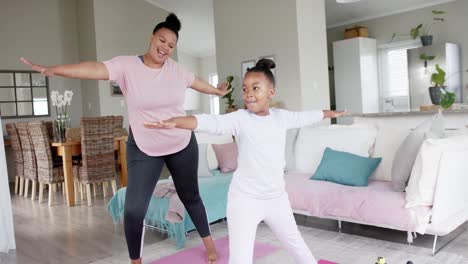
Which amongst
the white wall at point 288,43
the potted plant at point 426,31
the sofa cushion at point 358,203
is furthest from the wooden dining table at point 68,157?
the potted plant at point 426,31

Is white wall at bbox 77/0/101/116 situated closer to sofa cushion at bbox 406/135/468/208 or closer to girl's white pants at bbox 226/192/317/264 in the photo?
sofa cushion at bbox 406/135/468/208

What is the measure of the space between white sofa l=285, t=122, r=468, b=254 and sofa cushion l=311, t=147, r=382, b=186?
8cm

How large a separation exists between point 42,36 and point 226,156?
196 inches

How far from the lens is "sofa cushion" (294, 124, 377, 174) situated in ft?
11.4

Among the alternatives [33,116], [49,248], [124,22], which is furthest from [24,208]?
[124,22]

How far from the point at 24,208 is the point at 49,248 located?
77.1 inches

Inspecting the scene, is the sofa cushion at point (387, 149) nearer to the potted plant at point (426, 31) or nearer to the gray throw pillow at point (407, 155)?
the gray throw pillow at point (407, 155)

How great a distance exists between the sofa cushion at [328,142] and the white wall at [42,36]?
17.0 feet

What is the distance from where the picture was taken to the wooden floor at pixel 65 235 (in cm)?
306

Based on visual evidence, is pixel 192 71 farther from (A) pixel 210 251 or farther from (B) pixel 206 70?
(A) pixel 210 251

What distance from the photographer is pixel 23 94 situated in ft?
23.1

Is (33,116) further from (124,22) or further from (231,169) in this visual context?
(231,169)

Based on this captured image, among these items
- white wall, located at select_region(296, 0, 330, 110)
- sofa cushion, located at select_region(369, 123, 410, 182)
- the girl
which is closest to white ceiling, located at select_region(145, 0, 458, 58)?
white wall, located at select_region(296, 0, 330, 110)

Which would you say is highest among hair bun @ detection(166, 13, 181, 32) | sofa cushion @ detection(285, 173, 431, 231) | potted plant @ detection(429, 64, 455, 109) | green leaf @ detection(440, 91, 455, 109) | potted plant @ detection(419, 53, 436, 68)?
potted plant @ detection(419, 53, 436, 68)
